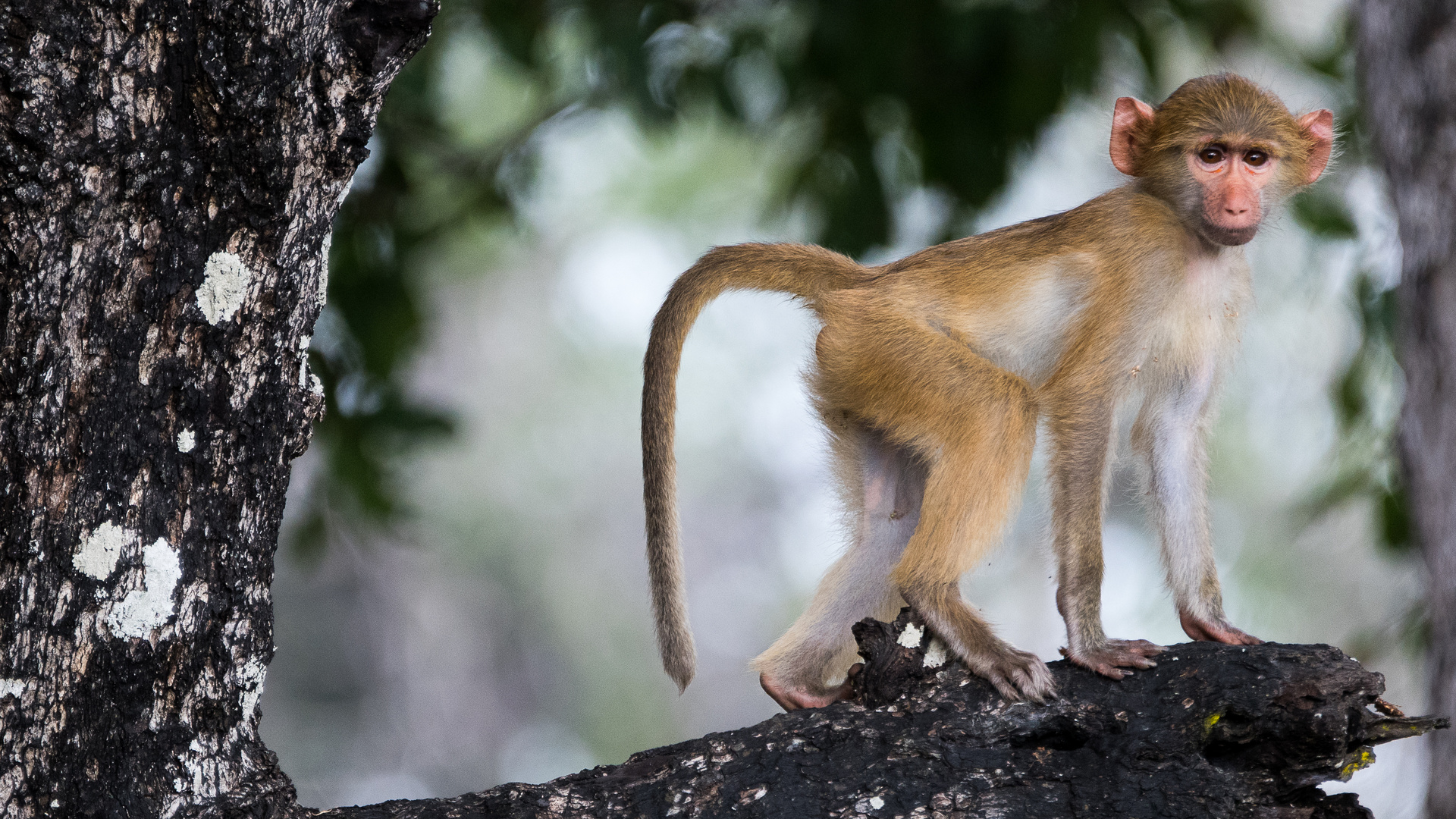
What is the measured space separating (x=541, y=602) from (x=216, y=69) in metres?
22.6

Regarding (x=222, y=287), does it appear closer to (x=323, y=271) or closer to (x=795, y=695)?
(x=323, y=271)

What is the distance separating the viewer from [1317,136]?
14.3 ft

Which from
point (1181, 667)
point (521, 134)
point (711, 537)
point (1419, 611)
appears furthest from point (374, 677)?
point (1181, 667)

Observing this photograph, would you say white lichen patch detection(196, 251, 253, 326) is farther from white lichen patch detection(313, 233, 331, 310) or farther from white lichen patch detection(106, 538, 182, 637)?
white lichen patch detection(106, 538, 182, 637)

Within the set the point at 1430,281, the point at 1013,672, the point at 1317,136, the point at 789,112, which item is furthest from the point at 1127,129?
the point at 789,112

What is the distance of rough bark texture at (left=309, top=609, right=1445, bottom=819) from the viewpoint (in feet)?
9.20

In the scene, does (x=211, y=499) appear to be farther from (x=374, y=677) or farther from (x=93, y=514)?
(x=374, y=677)

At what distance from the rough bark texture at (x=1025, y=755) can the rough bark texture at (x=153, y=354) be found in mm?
474

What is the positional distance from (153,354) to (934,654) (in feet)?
7.04

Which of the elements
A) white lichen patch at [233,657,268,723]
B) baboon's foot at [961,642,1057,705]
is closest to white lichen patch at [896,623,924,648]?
baboon's foot at [961,642,1057,705]

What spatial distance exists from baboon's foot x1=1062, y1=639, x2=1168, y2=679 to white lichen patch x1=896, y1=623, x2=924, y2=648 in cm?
43

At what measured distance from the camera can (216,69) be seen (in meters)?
2.39

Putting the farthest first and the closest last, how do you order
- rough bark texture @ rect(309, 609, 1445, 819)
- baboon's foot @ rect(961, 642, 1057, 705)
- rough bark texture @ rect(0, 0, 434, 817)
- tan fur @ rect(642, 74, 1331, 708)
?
tan fur @ rect(642, 74, 1331, 708) < baboon's foot @ rect(961, 642, 1057, 705) < rough bark texture @ rect(309, 609, 1445, 819) < rough bark texture @ rect(0, 0, 434, 817)

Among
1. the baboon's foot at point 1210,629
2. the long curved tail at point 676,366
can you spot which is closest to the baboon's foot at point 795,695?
the long curved tail at point 676,366
